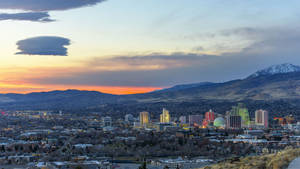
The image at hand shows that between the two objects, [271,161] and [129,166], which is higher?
[271,161]

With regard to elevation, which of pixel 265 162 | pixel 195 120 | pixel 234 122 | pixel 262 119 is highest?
pixel 262 119

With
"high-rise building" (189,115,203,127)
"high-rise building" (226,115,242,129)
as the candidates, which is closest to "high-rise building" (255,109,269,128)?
"high-rise building" (226,115,242,129)

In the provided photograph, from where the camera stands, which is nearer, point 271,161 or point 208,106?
point 271,161

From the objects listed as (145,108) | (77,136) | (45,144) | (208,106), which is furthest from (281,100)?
(45,144)

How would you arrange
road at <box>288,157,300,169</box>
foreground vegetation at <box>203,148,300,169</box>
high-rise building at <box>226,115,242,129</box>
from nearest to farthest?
road at <box>288,157,300,169</box>
foreground vegetation at <box>203,148,300,169</box>
high-rise building at <box>226,115,242,129</box>

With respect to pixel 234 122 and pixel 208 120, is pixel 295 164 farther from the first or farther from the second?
pixel 208 120

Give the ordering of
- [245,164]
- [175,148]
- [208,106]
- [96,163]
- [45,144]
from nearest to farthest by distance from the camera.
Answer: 1. [245,164]
2. [96,163]
3. [175,148]
4. [45,144]
5. [208,106]

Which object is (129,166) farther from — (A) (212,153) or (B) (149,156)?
(A) (212,153)

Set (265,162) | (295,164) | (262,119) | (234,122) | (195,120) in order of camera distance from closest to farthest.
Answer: (295,164), (265,162), (234,122), (262,119), (195,120)

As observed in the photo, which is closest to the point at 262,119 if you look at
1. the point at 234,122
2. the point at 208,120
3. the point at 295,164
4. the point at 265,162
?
the point at 234,122

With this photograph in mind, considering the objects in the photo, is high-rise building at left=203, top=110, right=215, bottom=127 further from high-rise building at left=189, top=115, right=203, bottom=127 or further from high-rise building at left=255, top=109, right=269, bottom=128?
high-rise building at left=255, top=109, right=269, bottom=128

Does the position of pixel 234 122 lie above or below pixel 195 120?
below
